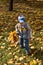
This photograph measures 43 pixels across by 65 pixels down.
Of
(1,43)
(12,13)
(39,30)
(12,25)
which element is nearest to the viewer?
(1,43)

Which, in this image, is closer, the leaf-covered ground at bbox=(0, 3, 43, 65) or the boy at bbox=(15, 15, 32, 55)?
the boy at bbox=(15, 15, 32, 55)

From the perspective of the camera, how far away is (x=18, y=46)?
29.2 feet

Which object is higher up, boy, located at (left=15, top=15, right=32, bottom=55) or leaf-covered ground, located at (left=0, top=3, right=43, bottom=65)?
boy, located at (left=15, top=15, right=32, bottom=55)

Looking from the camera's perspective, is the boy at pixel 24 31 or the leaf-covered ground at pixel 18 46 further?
the leaf-covered ground at pixel 18 46

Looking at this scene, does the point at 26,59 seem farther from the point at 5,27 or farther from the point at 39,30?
the point at 5,27

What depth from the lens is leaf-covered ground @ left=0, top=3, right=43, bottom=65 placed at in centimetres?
784

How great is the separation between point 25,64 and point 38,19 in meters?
4.59

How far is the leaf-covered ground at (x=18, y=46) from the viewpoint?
7.84 m

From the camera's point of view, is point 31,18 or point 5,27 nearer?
point 5,27

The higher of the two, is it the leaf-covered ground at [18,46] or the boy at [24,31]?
the boy at [24,31]

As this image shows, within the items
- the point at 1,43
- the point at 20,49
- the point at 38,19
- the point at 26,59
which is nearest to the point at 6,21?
the point at 38,19

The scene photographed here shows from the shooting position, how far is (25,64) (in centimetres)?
Result: 757

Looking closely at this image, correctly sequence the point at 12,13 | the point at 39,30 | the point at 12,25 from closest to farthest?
1. the point at 39,30
2. the point at 12,25
3. the point at 12,13

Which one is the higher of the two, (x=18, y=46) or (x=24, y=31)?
(x=24, y=31)
